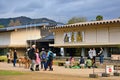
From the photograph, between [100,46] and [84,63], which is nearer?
[84,63]

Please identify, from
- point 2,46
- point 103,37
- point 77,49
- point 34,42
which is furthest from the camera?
point 2,46

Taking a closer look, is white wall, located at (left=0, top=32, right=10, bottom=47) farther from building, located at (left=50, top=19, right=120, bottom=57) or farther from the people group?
the people group

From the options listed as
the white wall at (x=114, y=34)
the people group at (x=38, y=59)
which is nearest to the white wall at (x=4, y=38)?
the white wall at (x=114, y=34)

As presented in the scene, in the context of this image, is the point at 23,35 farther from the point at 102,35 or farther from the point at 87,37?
the point at 102,35

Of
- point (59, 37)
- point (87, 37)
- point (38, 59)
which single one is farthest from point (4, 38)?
point (38, 59)

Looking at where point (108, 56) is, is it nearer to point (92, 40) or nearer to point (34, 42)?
point (92, 40)

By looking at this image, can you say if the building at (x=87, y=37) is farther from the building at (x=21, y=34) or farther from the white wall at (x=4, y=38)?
the white wall at (x=4, y=38)

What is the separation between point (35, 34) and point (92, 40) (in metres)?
13.1

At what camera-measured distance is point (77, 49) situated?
44281 millimetres

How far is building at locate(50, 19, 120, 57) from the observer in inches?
1499

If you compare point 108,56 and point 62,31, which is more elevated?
point 62,31

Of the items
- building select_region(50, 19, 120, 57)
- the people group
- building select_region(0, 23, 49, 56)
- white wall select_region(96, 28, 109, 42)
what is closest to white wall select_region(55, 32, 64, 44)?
building select_region(50, 19, 120, 57)

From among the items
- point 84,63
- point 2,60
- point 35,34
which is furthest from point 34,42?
point 84,63

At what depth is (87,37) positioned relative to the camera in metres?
41.4
